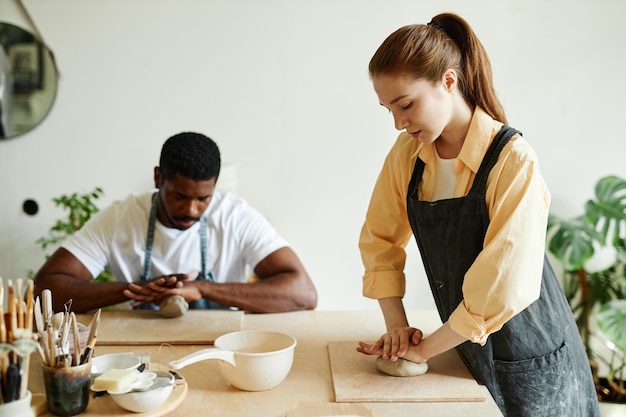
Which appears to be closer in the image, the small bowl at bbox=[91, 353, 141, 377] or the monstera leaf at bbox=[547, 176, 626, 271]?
the small bowl at bbox=[91, 353, 141, 377]

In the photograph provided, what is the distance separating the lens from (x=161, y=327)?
1.78 meters

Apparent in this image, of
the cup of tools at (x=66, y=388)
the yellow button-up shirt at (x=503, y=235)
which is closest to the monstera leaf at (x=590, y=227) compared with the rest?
the yellow button-up shirt at (x=503, y=235)

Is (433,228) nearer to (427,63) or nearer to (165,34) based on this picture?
(427,63)

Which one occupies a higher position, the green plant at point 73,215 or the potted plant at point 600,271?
the green plant at point 73,215

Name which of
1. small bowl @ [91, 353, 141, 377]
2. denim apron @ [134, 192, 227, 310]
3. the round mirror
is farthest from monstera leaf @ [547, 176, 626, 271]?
the round mirror

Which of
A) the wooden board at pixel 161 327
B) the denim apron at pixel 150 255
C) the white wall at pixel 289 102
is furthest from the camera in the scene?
the white wall at pixel 289 102

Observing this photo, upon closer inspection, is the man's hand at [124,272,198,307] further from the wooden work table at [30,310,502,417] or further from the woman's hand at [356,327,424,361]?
the woman's hand at [356,327,424,361]

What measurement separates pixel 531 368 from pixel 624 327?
1.55m

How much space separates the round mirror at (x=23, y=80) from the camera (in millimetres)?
3322

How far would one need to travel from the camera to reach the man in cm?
200

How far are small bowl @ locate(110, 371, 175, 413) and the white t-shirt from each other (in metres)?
0.99

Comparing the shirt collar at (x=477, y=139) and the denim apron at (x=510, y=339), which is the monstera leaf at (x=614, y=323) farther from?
the shirt collar at (x=477, y=139)

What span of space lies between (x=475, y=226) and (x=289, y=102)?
2050 mm

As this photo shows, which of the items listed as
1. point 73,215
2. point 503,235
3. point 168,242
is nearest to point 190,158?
point 168,242
